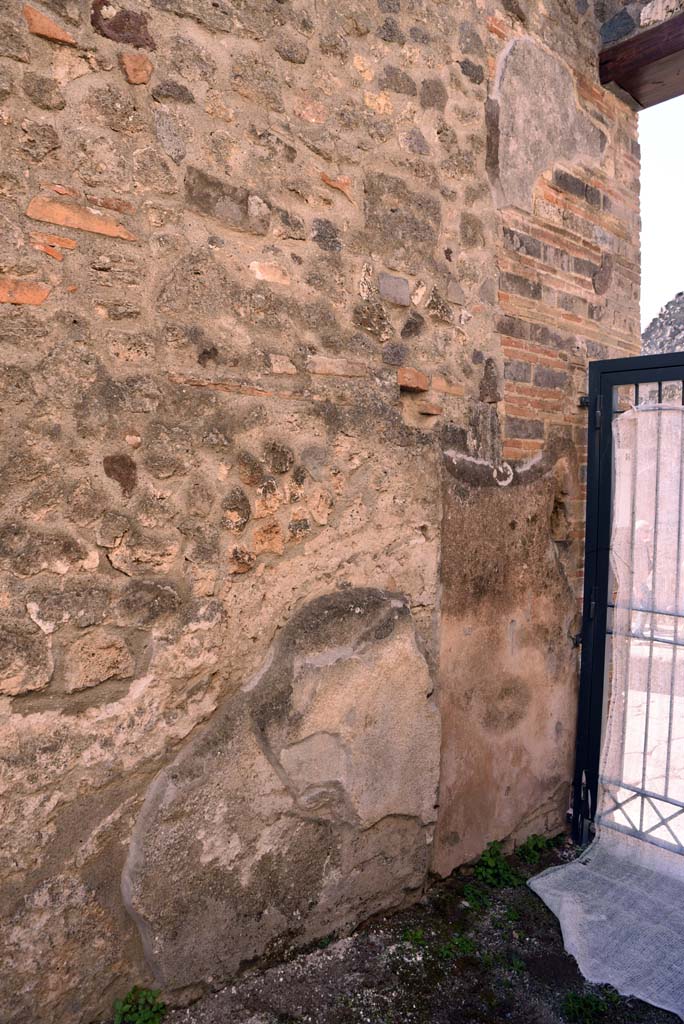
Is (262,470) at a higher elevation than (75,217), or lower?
lower

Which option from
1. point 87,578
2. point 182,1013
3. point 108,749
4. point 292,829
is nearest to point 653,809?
point 292,829

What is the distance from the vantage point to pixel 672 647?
123 inches

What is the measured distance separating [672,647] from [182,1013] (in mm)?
2240

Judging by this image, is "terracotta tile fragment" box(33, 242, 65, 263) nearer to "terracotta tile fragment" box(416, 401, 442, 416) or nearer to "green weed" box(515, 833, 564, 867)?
"terracotta tile fragment" box(416, 401, 442, 416)

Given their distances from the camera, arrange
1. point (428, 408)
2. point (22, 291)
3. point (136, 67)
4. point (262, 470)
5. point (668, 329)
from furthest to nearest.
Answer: point (668, 329), point (428, 408), point (262, 470), point (136, 67), point (22, 291)

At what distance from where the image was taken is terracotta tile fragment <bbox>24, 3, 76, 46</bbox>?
5.99 ft

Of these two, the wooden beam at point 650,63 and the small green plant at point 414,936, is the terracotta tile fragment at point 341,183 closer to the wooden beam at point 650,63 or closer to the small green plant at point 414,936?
the wooden beam at point 650,63

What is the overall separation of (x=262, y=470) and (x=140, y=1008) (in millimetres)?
1526

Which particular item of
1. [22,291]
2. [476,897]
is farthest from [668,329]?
[22,291]

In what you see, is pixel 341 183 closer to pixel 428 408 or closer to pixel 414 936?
pixel 428 408

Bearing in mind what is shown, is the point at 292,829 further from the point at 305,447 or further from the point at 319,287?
the point at 319,287

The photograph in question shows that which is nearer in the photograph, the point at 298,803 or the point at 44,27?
the point at 44,27

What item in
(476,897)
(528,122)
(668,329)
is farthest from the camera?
(668,329)

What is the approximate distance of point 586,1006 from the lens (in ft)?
7.64
